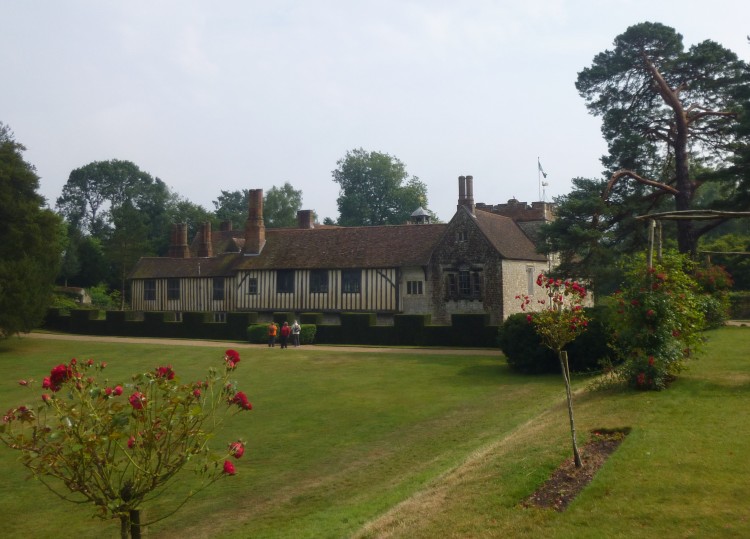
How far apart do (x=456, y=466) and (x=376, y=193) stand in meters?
67.5

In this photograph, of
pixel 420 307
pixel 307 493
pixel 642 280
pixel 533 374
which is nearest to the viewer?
pixel 307 493

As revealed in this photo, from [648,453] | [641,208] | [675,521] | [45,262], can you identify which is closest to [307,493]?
[648,453]

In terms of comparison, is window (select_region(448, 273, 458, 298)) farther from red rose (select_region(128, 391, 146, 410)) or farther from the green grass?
red rose (select_region(128, 391, 146, 410))

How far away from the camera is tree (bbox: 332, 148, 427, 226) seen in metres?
75.0

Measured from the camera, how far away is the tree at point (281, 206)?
7903cm

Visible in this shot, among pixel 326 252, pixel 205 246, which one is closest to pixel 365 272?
pixel 326 252

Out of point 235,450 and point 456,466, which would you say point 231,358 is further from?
point 456,466

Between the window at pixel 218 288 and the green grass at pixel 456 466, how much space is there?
22016 mm

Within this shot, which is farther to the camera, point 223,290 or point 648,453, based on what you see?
point 223,290

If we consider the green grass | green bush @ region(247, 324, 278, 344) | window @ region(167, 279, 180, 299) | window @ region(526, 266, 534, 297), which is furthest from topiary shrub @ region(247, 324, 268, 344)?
window @ region(526, 266, 534, 297)

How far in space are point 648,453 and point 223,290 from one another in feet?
115

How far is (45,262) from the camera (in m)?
30.6

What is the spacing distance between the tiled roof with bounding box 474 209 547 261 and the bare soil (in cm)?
2524

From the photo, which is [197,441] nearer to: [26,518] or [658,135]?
[26,518]
